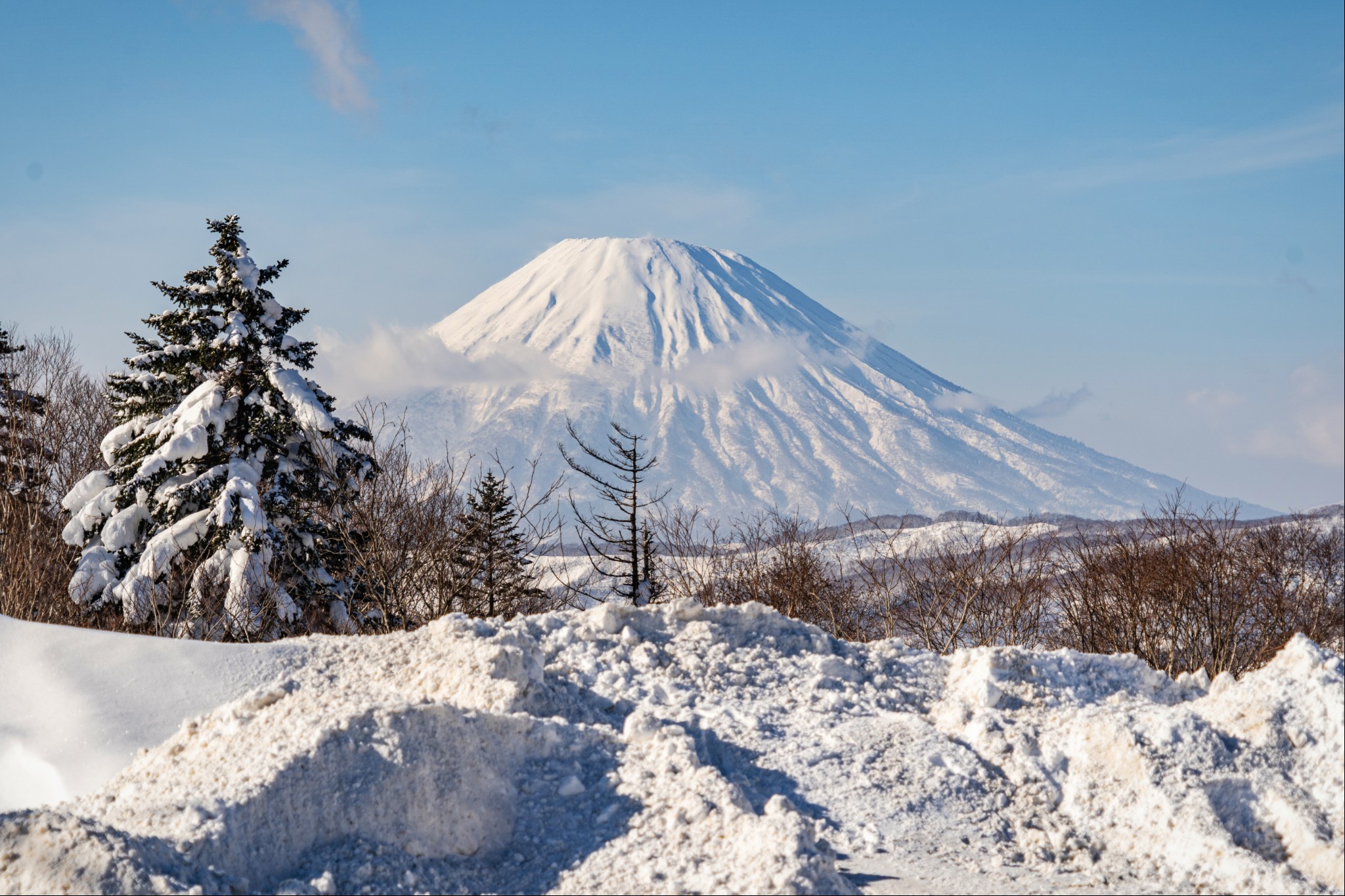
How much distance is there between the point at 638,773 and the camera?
499cm

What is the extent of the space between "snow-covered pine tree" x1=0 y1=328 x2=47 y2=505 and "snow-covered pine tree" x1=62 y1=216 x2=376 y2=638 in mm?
2985

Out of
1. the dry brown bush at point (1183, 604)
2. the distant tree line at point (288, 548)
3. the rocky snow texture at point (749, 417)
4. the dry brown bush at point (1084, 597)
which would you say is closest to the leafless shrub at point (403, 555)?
the distant tree line at point (288, 548)

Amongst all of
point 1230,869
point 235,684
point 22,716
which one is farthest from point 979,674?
point 22,716

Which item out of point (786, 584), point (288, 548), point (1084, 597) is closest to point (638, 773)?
point (288, 548)

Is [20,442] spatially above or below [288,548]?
above

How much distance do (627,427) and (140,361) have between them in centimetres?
16781

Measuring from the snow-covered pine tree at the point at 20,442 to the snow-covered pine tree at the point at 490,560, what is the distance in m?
6.98

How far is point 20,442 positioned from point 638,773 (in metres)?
17.2

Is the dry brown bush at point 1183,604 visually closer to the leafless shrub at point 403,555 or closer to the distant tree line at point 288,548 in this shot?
the distant tree line at point 288,548

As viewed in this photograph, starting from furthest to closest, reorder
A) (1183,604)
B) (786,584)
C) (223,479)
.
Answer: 1. (786,584)
2. (1183,604)
3. (223,479)

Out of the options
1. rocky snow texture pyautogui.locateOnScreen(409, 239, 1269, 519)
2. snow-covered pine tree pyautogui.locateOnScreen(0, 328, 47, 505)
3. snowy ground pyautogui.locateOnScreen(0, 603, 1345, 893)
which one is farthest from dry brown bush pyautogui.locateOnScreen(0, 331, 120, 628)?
rocky snow texture pyautogui.locateOnScreen(409, 239, 1269, 519)

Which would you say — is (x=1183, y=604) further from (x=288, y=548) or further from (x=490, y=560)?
(x=288, y=548)

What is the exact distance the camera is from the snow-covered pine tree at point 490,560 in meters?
15.3

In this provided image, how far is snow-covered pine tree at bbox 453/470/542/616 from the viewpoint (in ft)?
50.3
